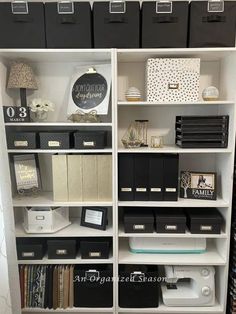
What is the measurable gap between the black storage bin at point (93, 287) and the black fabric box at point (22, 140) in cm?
91

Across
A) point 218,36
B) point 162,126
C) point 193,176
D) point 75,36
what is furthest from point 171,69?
point 193,176

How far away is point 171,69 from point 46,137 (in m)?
0.90

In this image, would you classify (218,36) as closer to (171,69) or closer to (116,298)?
(171,69)

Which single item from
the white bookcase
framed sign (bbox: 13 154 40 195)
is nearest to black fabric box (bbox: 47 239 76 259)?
the white bookcase

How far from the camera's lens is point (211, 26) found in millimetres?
1474

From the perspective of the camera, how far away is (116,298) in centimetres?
173

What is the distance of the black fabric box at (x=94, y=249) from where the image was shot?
67.9 inches

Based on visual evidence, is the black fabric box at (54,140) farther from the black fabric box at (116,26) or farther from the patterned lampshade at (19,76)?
the black fabric box at (116,26)

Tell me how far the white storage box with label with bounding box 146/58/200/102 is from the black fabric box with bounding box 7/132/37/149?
2.55ft

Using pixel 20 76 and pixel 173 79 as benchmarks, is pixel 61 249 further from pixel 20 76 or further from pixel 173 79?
pixel 173 79

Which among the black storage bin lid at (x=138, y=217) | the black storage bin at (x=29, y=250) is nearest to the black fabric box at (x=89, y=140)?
the black storage bin lid at (x=138, y=217)

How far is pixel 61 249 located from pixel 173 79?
1346 millimetres

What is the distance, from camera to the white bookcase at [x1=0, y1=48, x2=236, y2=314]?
1.55 metres

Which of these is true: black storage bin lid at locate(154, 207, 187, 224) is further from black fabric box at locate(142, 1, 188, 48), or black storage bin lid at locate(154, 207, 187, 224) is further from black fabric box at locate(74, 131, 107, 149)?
black fabric box at locate(142, 1, 188, 48)
